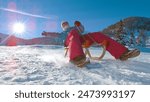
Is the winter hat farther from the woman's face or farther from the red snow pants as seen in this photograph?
the woman's face

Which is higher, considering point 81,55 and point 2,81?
point 81,55

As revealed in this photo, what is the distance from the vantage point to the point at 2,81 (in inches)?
156

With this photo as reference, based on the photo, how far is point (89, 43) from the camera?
6527 mm

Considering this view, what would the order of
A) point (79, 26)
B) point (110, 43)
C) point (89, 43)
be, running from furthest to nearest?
point (89, 43) < point (79, 26) < point (110, 43)

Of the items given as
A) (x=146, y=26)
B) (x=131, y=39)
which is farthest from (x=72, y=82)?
(x=146, y=26)

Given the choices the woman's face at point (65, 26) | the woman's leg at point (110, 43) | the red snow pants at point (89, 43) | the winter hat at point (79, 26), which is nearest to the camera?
the red snow pants at point (89, 43)

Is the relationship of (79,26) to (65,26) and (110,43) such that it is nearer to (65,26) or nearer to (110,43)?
(65,26)

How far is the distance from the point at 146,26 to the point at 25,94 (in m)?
60.1

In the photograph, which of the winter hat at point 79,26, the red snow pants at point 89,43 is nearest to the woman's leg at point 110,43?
the red snow pants at point 89,43

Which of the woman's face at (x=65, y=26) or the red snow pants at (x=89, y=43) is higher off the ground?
the woman's face at (x=65, y=26)

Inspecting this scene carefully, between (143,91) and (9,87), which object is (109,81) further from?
(9,87)

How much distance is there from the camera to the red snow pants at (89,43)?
5090 mm

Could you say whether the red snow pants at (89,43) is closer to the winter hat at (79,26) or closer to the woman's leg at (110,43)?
the woman's leg at (110,43)

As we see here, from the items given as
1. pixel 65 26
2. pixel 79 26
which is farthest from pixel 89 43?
pixel 65 26
